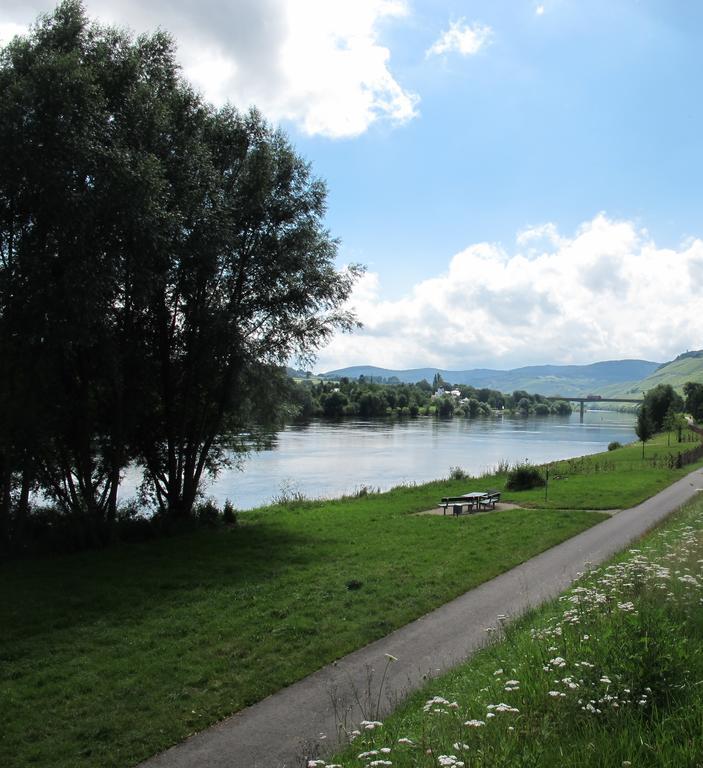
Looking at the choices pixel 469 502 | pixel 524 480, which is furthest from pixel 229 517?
pixel 524 480

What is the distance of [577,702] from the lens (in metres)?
5.31

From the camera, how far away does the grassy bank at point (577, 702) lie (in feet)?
15.3

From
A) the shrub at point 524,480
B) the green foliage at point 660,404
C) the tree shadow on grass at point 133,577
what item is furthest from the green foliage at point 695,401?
the tree shadow on grass at point 133,577

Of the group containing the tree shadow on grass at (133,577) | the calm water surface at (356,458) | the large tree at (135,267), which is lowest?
the calm water surface at (356,458)

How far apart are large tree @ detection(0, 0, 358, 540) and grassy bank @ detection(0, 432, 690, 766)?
10.8ft

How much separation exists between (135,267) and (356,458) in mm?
40491

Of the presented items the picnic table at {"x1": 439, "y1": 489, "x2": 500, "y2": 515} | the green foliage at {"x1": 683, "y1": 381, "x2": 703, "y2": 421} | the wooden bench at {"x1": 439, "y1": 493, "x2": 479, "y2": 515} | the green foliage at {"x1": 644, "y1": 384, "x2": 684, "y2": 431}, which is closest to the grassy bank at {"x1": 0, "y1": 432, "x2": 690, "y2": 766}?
the wooden bench at {"x1": 439, "y1": 493, "x2": 479, "y2": 515}

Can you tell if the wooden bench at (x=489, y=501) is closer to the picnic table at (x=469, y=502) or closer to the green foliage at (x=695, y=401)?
the picnic table at (x=469, y=502)

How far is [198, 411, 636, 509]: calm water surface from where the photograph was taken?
3869 cm

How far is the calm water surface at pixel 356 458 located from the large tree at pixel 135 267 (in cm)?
776

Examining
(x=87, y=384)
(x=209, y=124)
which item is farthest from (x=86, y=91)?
(x=87, y=384)

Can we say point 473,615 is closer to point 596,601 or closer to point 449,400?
point 596,601

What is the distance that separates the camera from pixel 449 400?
161250 millimetres

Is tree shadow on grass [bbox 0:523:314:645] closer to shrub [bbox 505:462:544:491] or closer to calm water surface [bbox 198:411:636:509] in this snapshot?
calm water surface [bbox 198:411:636:509]
